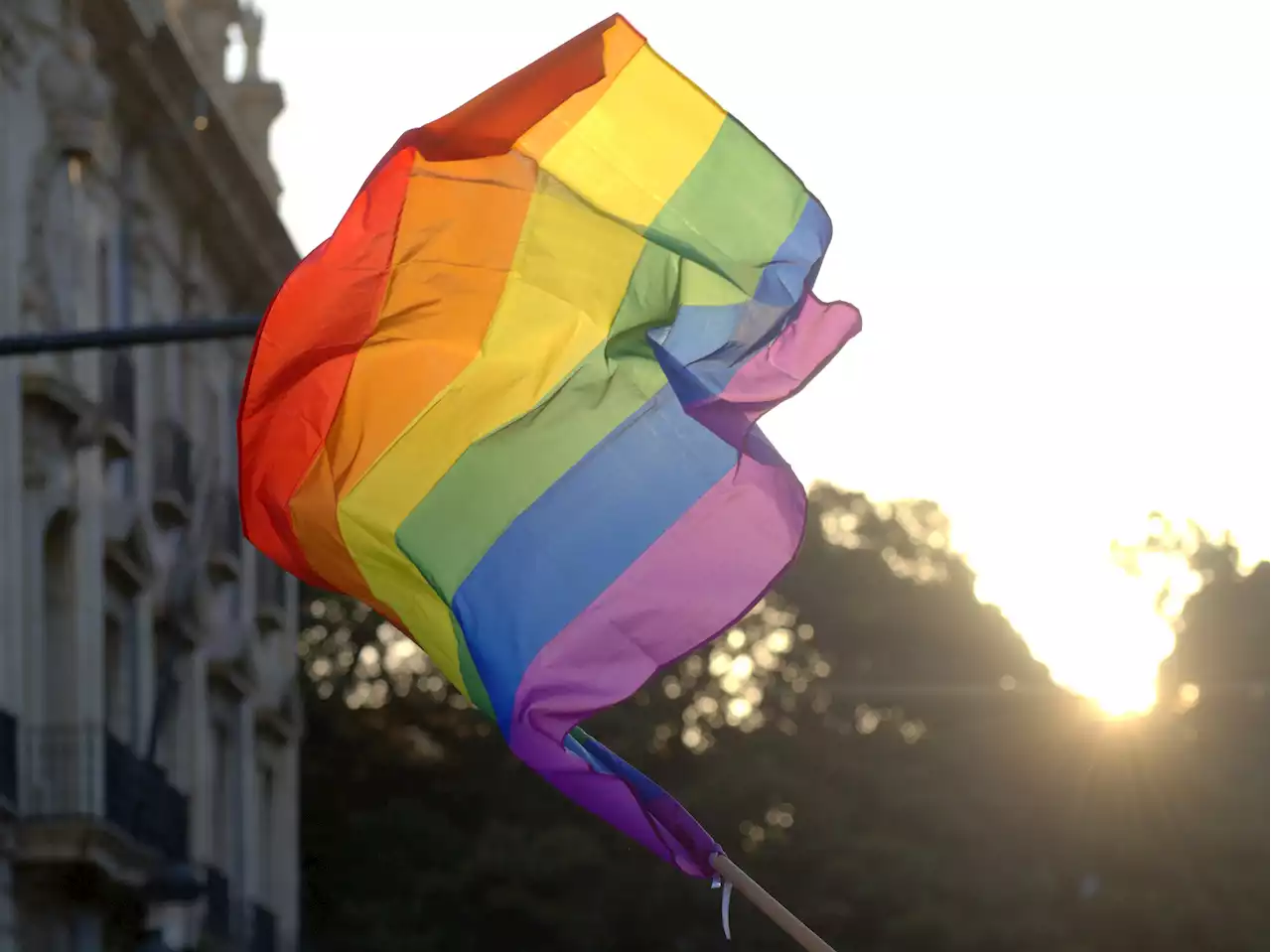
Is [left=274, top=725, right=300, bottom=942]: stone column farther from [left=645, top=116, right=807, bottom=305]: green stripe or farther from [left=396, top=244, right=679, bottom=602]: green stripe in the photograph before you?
[left=645, top=116, right=807, bottom=305]: green stripe

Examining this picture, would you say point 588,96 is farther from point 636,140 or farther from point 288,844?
point 288,844

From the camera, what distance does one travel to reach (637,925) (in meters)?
45.1

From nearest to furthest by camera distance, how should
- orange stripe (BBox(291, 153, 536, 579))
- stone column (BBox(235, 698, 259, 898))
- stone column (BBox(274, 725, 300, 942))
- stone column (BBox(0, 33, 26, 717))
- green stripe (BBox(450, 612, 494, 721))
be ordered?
1. green stripe (BBox(450, 612, 494, 721))
2. orange stripe (BBox(291, 153, 536, 579))
3. stone column (BBox(0, 33, 26, 717))
4. stone column (BBox(235, 698, 259, 898))
5. stone column (BBox(274, 725, 300, 942))

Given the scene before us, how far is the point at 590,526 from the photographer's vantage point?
9875 millimetres

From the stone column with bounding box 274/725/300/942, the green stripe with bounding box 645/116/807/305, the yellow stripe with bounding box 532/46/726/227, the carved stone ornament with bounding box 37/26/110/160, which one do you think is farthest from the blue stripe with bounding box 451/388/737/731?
the stone column with bounding box 274/725/300/942

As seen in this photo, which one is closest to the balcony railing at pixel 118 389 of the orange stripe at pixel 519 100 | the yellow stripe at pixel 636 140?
the orange stripe at pixel 519 100

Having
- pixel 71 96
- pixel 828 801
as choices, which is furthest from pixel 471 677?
pixel 828 801

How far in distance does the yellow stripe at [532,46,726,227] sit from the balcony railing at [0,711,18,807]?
12.2 m

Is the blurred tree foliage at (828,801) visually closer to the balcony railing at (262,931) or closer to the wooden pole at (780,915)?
the balcony railing at (262,931)

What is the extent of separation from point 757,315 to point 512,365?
→ 93 centimetres

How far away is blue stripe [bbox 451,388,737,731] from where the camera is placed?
9.72 m

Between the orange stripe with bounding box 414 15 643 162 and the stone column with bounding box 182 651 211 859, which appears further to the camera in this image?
the stone column with bounding box 182 651 211 859

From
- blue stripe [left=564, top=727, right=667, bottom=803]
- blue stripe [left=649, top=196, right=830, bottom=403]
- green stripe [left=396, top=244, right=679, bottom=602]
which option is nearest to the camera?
blue stripe [left=564, top=727, right=667, bottom=803]

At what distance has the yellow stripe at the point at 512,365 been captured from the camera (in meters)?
10.1
